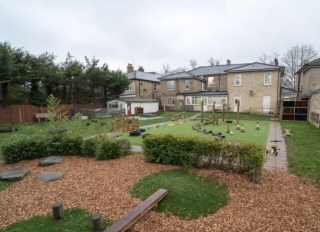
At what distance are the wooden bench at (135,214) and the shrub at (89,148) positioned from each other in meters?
4.36

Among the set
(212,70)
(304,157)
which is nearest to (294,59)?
(212,70)

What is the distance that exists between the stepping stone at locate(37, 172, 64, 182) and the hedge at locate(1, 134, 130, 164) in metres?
1.69

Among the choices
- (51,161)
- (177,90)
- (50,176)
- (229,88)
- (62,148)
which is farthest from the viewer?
(177,90)

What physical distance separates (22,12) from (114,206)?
10.1m

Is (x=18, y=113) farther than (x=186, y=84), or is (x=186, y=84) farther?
(x=186, y=84)

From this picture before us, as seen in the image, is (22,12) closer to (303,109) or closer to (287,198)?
(287,198)

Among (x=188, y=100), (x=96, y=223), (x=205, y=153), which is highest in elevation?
(x=188, y=100)

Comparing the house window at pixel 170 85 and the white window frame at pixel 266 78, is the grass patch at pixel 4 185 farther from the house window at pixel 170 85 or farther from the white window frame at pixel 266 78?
the house window at pixel 170 85

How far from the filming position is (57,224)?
374cm

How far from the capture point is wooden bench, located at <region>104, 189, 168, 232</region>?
334cm

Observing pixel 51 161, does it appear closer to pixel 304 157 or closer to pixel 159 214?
pixel 159 214

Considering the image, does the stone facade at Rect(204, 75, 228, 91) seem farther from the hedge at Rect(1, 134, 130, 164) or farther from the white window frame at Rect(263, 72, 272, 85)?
the hedge at Rect(1, 134, 130, 164)

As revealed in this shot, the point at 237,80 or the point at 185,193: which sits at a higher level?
the point at 237,80

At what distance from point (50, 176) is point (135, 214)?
3694mm
